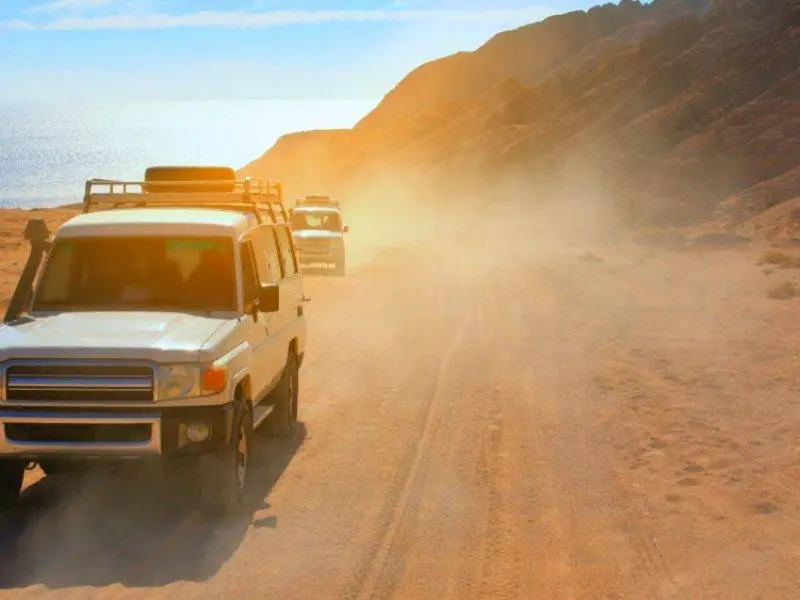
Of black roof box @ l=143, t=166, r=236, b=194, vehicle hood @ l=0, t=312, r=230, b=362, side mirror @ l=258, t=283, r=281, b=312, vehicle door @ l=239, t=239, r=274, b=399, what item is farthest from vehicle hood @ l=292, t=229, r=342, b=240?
vehicle hood @ l=0, t=312, r=230, b=362

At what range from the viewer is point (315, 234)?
101ft

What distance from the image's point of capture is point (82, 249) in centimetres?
873

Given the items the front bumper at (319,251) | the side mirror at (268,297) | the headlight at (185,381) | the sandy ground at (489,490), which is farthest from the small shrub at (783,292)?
the headlight at (185,381)

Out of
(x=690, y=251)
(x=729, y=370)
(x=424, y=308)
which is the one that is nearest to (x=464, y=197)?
(x=690, y=251)

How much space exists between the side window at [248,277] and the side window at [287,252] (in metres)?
1.57

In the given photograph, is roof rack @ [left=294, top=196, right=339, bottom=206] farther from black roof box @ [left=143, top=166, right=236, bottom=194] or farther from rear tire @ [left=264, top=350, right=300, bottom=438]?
rear tire @ [left=264, top=350, right=300, bottom=438]

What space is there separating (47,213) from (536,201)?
29.8 meters

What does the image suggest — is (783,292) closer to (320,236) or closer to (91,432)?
(320,236)

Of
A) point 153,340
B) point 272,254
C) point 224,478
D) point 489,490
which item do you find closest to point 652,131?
point 272,254

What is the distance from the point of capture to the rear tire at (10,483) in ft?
24.9

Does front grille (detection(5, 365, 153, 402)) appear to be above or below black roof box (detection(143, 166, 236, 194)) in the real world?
below

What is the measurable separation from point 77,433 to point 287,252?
4.40 metres

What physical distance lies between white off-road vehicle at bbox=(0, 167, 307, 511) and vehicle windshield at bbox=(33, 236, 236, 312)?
1cm

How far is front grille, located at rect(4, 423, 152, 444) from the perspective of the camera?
7.14 m
